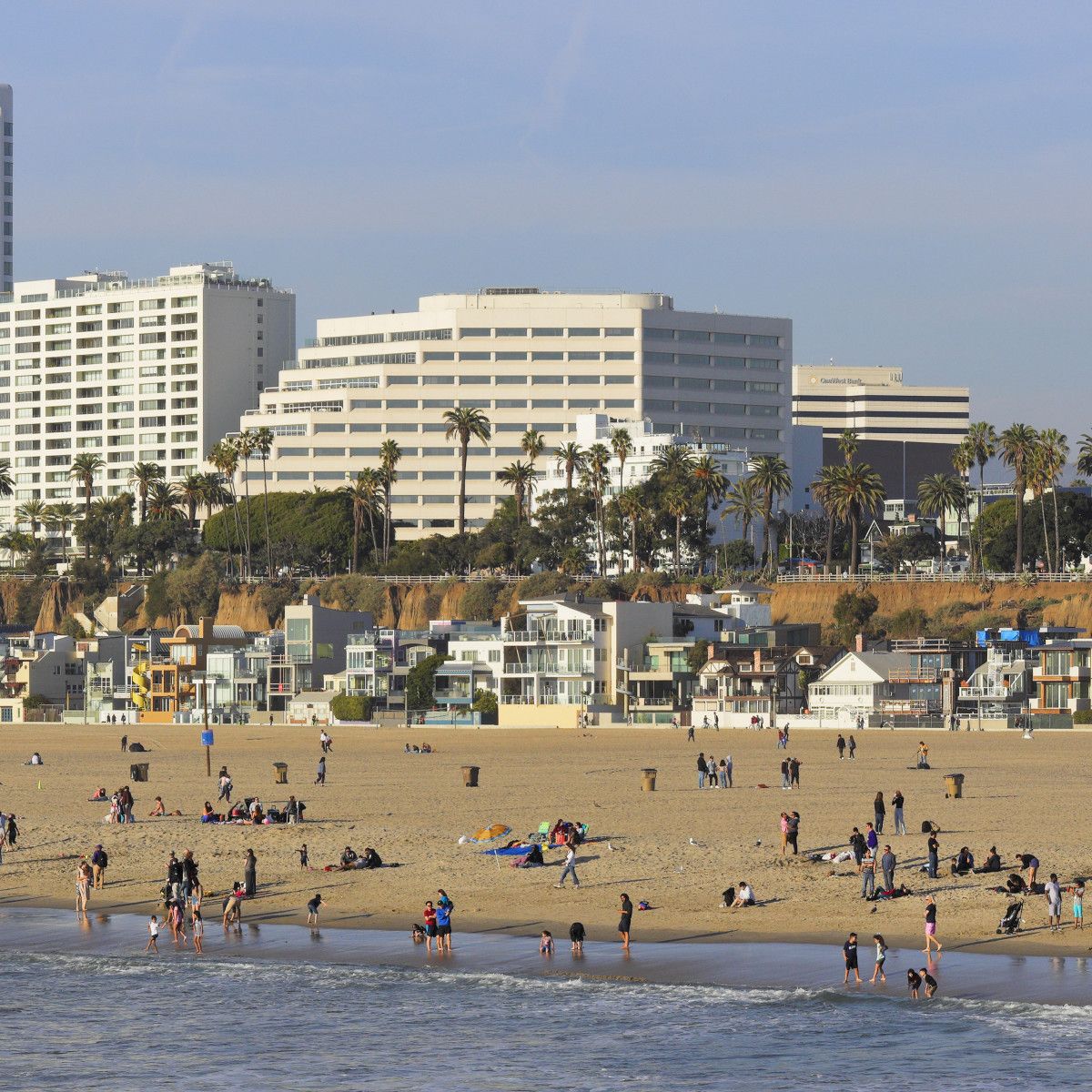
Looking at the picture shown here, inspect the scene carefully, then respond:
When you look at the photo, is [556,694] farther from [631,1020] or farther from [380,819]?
[631,1020]

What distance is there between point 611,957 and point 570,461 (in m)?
141

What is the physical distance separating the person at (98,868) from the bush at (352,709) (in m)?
74.3

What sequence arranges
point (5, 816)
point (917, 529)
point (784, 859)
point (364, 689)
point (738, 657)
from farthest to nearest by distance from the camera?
1. point (917, 529)
2. point (364, 689)
3. point (738, 657)
4. point (5, 816)
5. point (784, 859)

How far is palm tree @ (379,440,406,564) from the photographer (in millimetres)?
175375

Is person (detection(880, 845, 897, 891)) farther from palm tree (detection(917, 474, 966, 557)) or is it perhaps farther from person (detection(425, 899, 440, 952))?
palm tree (detection(917, 474, 966, 557))

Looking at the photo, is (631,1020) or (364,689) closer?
(631,1020)

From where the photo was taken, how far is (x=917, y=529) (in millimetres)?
184000

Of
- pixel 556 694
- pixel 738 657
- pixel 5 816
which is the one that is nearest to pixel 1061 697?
pixel 738 657

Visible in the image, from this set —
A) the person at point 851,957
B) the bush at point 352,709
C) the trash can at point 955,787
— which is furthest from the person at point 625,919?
the bush at point 352,709

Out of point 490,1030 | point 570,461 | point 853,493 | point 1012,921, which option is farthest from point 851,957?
point 570,461

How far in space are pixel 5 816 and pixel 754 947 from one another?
23.2 m

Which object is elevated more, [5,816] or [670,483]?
[670,483]

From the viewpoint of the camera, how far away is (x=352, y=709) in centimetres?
11856

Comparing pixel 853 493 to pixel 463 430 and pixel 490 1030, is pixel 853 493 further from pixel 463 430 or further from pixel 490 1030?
pixel 490 1030
